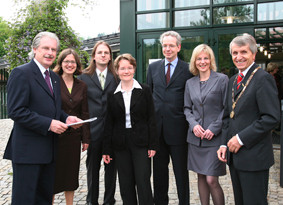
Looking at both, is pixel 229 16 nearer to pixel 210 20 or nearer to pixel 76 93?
pixel 210 20

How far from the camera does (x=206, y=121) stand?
3.60 m

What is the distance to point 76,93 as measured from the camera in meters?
3.92

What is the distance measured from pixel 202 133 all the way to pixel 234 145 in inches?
30.2

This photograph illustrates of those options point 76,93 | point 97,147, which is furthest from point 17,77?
point 97,147

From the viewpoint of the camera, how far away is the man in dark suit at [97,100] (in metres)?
4.18

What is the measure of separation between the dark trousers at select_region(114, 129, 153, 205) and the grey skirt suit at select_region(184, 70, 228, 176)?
63 cm

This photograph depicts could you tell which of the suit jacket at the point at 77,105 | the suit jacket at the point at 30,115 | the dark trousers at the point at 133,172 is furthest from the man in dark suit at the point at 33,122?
the dark trousers at the point at 133,172

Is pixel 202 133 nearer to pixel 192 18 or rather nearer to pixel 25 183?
pixel 25 183

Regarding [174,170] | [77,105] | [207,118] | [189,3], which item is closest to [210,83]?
[207,118]

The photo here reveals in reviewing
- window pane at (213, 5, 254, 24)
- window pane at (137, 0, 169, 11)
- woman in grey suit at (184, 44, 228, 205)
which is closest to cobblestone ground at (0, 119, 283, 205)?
woman in grey suit at (184, 44, 228, 205)

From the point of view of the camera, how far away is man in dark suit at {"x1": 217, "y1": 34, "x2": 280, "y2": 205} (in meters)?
2.62

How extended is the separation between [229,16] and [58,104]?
6.33 metres

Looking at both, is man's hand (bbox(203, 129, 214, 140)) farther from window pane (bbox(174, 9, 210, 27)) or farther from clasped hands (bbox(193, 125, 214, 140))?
window pane (bbox(174, 9, 210, 27))

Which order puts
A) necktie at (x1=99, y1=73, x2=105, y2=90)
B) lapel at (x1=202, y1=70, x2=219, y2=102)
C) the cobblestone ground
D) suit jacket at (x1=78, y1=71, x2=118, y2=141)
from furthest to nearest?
1. the cobblestone ground
2. necktie at (x1=99, y1=73, x2=105, y2=90)
3. suit jacket at (x1=78, y1=71, x2=118, y2=141)
4. lapel at (x1=202, y1=70, x2=219, y2=102)
